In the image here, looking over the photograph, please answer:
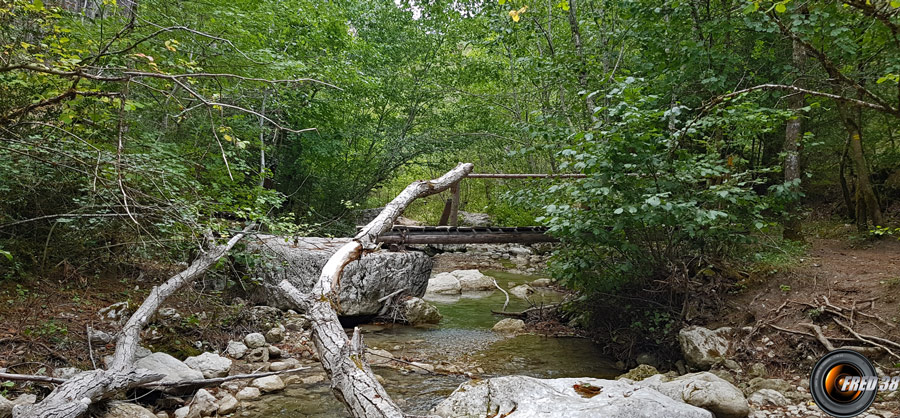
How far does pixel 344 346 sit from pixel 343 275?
3.94m

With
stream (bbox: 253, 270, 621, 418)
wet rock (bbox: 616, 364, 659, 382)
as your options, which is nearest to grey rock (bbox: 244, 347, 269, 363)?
stream (bbox: 253, 270, 621, 418)

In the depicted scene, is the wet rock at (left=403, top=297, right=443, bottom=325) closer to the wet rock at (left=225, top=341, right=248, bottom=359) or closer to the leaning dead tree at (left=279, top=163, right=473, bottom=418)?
the wet rock at (left=225, top=341, right=248, bottom=359)

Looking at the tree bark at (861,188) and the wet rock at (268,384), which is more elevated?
the tree bark at (861,188)

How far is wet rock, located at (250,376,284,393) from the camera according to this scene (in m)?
4.53

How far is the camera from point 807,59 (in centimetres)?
692

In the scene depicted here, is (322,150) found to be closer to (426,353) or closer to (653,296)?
(426,353)

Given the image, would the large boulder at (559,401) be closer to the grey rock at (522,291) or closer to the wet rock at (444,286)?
Answer: the grey rock at (522,291)

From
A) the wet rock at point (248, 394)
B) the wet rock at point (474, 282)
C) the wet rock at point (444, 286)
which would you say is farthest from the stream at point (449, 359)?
the wet rock at point (474, 282)

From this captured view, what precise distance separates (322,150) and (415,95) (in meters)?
3.49

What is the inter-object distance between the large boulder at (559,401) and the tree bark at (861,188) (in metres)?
6.42

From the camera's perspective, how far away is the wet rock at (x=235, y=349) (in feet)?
17.1

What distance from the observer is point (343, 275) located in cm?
705

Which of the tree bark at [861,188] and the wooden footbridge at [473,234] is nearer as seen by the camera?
the tree bark at [861,188]

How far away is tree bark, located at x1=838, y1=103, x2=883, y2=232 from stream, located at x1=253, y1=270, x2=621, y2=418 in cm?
514
